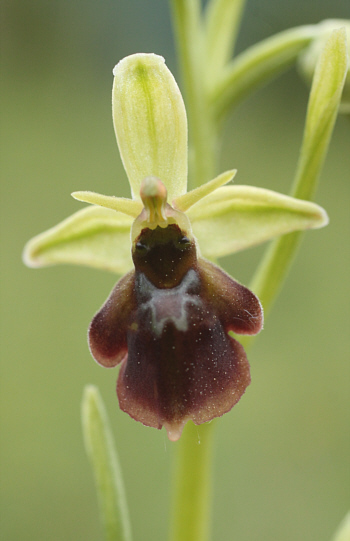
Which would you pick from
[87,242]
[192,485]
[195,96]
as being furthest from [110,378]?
[87,242]

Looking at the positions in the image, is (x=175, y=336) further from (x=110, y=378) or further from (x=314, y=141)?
(x=110, y=378)

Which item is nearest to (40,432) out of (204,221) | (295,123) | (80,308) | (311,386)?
(80,308)

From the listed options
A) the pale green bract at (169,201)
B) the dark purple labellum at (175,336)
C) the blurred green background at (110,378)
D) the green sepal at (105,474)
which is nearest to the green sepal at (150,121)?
the pale green bract at (169,201)

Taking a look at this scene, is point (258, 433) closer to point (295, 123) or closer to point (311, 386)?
point (311, 386)

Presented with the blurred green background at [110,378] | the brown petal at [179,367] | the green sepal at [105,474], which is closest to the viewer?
the brown petal at [179,367]

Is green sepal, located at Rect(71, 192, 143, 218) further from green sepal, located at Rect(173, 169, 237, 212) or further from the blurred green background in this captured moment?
the blurred green background

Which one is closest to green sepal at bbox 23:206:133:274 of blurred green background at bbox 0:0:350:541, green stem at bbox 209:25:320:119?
green stem at bbox 209:25:320:119

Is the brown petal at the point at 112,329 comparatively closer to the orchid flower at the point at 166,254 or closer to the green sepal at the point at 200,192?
the orchid flower at the point at 166,254
